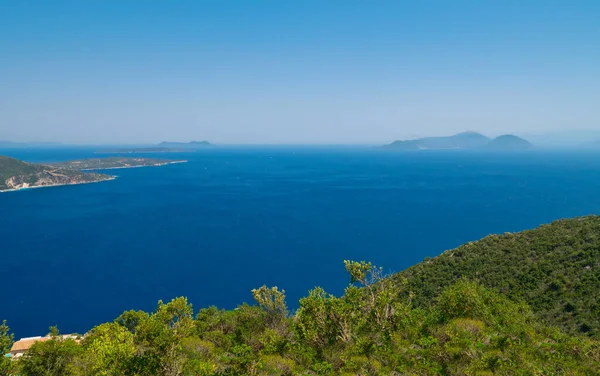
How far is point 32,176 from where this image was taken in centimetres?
17550

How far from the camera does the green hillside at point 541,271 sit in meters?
28.9

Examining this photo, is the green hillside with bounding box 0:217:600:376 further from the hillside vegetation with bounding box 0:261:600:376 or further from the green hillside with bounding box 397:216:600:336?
the green hillside with bounding box 397:216:600:336

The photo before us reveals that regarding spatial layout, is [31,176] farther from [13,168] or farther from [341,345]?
[341,345]

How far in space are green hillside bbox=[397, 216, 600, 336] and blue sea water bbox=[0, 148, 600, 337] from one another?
2498 centimetres

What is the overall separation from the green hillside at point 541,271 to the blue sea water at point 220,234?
984 inches

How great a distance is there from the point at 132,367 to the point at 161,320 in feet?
13.6

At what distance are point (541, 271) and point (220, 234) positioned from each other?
253 feet

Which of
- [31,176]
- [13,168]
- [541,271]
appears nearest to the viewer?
[541,271]

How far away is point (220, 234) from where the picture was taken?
312 ft

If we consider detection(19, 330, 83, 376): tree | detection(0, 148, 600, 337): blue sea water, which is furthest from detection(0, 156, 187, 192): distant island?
detection(19, 330, 83, 376): tree

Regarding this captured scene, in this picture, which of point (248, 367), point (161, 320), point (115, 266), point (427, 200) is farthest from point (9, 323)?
point (427, 200)

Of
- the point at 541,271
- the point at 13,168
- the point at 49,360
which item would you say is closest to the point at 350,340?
the point at 49,360

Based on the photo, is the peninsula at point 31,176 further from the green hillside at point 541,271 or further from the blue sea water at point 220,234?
the green hillside at point 541,271

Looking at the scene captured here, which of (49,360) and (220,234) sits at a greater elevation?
(49,360)
